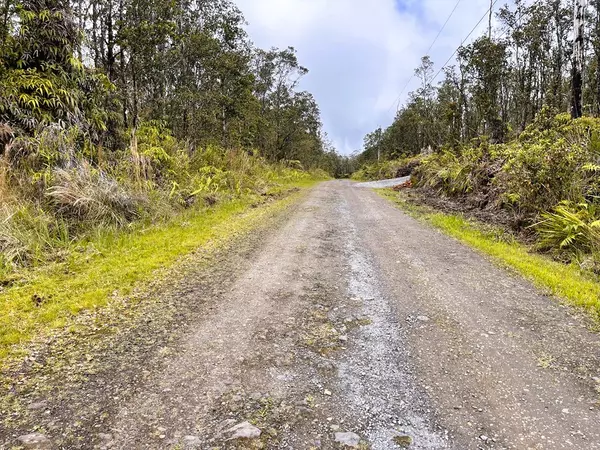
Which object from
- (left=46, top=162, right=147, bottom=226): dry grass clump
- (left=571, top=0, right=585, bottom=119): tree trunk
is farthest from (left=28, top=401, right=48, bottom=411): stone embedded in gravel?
(left=571, top=0, right=585, bottom=119): tree trunk

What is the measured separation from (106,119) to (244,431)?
8291mm

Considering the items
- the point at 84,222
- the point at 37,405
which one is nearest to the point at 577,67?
the point at 84,222

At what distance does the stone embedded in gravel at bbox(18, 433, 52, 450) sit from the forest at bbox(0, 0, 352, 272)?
3012 mm

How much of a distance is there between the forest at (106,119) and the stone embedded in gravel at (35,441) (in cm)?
301

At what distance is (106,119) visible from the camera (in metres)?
8.45

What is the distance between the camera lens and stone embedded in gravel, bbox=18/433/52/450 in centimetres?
190

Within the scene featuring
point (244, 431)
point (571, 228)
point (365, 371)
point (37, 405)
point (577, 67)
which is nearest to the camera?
point (244, 431)

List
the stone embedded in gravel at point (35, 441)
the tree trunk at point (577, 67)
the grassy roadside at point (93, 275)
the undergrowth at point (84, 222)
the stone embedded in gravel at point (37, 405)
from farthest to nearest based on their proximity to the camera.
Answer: the tree trunk at point (577, 67) → the undergrowth at point (84, 222) → the grassy roadside at point (93, 275) → the stone embedded in gravel at point (37, 405) → the stone embedded in gravel at point (35, 441)

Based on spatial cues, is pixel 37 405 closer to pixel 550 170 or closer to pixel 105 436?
pixel 105 436

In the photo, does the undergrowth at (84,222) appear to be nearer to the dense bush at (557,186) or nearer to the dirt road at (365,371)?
the dirt road at (365,371)

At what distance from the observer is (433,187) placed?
1502cm

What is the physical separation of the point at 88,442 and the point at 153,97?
40.5 ft

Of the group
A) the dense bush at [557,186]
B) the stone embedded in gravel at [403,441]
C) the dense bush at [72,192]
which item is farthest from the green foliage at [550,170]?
the dense bush at [72,192]

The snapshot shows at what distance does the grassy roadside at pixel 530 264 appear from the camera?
13.4ft
